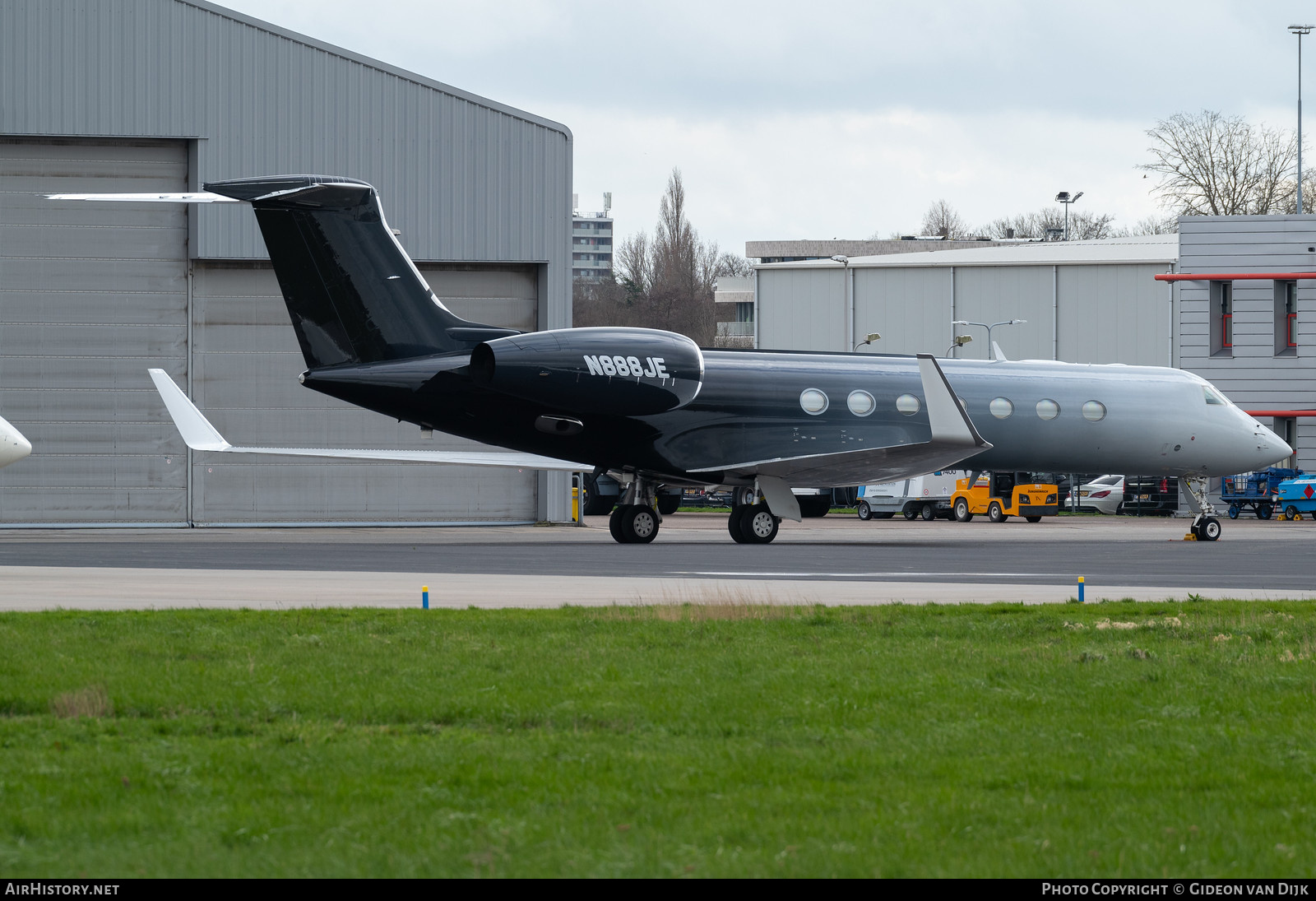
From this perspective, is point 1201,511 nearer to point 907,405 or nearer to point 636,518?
point 907,405

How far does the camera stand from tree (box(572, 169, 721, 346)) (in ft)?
373

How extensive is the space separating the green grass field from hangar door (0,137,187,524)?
80.8 ft

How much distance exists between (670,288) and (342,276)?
92.7 m

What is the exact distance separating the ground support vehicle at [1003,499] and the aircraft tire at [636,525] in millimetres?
21800

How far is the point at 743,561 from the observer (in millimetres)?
21125

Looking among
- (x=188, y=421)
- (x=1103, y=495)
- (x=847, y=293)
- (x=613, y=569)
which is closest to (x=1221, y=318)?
(x=1103, y=495)

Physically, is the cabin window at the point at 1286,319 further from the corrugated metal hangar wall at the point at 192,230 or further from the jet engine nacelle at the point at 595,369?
the jet engine nacelle at the point at 595,369

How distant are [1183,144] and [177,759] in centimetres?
7828

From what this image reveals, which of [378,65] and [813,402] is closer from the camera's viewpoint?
[813,402]

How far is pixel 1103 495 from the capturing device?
182ft

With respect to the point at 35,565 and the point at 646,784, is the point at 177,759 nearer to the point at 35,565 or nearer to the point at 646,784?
the point at 646,784

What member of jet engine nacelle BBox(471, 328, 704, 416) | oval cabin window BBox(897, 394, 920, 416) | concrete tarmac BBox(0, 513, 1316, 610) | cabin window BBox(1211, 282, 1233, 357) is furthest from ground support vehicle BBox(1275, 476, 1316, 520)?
jet engine nacelle BBox(471, 328, 704, 416)

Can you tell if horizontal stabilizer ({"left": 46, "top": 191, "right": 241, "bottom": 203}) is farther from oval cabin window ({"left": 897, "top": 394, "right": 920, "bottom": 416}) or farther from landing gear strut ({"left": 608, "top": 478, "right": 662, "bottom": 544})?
oval cabin window ({"left": 897, "top": 394, "right": 920, "bottom": 416})

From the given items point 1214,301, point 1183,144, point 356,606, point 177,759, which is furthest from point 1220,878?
point 1183,144
